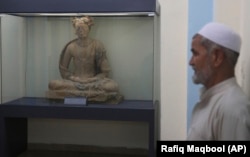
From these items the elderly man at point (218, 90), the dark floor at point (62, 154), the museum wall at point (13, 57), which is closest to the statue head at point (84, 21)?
the museum wall at point (13, 57)

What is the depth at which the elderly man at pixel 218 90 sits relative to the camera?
1.34 metres

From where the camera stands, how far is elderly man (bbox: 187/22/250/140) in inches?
52.6

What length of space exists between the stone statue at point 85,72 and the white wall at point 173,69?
551mm

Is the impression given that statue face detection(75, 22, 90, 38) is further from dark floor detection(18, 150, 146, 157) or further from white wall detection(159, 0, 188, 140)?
dark floor detection(18, 150, 146, 157)

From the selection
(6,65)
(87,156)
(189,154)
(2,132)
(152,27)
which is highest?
(152,27)

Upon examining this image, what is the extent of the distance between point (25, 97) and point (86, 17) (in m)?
1.14

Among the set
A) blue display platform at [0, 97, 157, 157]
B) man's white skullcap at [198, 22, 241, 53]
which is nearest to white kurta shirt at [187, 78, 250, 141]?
man's white skullcap at [198, 22, 241, 53]

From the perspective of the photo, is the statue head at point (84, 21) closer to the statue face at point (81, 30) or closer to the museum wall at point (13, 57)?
the statue face at point (81, 30)

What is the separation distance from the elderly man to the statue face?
190cm

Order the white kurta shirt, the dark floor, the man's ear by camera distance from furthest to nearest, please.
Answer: the dark floor < the man's ear < the white kurta shirt

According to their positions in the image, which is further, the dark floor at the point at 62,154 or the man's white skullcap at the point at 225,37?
the dark floor at the point at 62,154

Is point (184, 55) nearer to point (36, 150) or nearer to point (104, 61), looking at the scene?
point (104, 61)

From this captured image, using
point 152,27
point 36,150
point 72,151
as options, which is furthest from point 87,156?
point 152,27

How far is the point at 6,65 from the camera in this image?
350 cm
